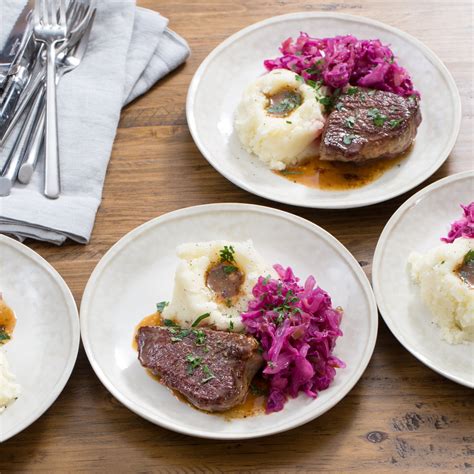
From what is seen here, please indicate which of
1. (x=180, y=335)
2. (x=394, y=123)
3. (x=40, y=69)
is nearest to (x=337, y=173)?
(x=394, y=123)

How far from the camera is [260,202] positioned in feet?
16.2

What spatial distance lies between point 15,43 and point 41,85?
44 cm

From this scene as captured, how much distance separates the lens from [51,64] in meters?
5.35

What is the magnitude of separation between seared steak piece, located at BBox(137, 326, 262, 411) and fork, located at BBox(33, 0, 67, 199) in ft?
4.73

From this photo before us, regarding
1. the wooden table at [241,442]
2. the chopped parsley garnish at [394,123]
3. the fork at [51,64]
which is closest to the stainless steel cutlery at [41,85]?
the fork at [51,64]

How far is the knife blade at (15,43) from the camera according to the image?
532cm

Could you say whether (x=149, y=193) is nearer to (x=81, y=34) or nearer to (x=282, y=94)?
(x=282, y=94)

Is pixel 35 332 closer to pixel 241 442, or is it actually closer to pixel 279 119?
pixel 241 442

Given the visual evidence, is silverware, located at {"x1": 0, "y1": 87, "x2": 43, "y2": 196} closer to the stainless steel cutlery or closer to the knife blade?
the stainless steel cutlery

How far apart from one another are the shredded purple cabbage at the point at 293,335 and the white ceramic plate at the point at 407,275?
392 millimetres

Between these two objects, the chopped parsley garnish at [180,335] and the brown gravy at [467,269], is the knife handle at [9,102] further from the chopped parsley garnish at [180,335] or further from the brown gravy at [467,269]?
the brown gravy at [467,269]

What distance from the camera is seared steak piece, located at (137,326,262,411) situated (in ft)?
12.3

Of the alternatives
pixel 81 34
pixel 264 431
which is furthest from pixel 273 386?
pixel 81 34

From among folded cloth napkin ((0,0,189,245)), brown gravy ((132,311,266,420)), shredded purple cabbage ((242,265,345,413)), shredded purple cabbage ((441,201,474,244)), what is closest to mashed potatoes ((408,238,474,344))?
shredded purple cabbage ((441,201,474,244))
